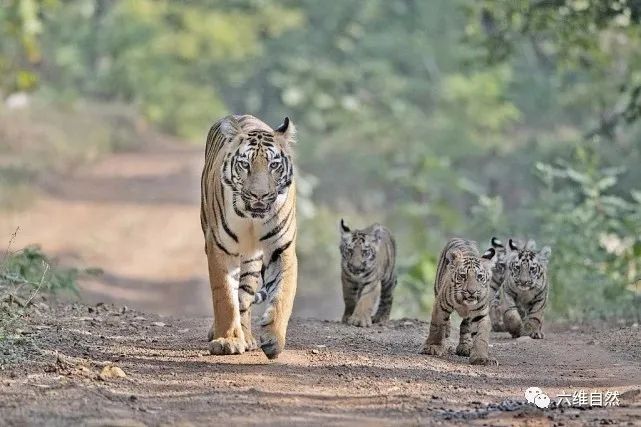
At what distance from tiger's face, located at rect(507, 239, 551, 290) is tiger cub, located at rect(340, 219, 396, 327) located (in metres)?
1.26

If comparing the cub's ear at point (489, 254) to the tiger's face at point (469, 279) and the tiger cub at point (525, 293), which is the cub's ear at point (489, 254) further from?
the tiger cub at point (525, 293)

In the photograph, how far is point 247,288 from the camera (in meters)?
8.82

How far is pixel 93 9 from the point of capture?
43.5m

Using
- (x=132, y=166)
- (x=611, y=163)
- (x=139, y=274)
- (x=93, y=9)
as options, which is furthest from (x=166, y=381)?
(x=93, y=9)

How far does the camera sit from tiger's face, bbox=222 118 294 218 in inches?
320

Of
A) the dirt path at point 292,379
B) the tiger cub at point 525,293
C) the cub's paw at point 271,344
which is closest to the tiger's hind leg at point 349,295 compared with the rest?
the dirt path at point 292,379

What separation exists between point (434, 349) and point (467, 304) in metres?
0.40

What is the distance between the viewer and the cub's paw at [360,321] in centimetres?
1097

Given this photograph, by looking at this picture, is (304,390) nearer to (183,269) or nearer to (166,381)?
(166,381)

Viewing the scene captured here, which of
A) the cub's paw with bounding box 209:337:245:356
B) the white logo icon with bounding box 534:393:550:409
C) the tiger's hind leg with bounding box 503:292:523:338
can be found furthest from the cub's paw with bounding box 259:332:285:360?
the tiger's hind leg with bounding box 503:292:523:338

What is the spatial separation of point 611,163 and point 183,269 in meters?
8.06

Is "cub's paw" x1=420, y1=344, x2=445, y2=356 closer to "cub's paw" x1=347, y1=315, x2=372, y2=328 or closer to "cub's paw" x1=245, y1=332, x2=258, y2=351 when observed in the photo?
"cub's paw" x1=245, y1=332, x2=258, y2=351

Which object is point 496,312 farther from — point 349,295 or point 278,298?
point 278,298

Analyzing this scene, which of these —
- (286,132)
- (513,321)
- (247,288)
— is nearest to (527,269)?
(513,321)
